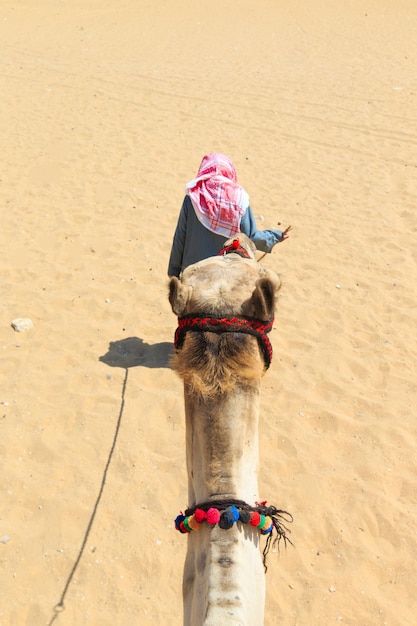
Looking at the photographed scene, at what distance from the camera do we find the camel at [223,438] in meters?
1.53

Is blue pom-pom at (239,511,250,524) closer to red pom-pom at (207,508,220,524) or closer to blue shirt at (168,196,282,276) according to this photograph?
red pom-pom at (207,508,220,524)

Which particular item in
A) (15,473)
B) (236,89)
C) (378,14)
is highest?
(378,14)

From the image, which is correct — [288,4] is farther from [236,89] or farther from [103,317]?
[103,317]

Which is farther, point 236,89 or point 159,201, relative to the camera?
point 236,89

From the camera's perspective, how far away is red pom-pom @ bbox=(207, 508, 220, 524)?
155 centimetres

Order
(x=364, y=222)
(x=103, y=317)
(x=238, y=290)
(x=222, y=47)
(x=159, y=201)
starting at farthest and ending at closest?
(x=222, y=47) < (x=159, y=201) < (x=364, y=222) < (x=103, y=317) < (x=238, y=290)

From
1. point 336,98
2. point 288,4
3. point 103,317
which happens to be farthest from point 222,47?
point 103,317

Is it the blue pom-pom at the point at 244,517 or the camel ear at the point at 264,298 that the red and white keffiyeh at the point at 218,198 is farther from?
the blue pom-pom at the point at 244,517

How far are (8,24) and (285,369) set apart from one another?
A: 71.2 ft

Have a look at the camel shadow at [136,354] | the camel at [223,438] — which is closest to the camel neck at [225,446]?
the camel at [223,438]

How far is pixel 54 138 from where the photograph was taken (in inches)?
428

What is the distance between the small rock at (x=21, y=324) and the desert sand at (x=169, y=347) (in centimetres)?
5

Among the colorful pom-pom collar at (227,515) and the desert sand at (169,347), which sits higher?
the colorful pom-pom collar at (227,515)

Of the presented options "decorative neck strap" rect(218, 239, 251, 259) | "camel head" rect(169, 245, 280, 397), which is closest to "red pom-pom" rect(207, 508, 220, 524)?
"camel head" rect(169, 245, 280, 397)
